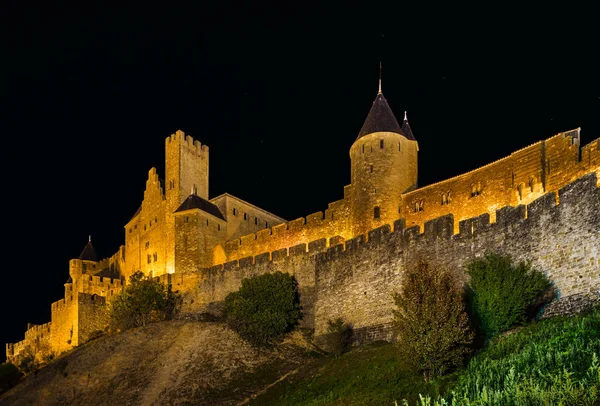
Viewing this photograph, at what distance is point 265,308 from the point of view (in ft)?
112

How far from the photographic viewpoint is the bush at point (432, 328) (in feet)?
69.4

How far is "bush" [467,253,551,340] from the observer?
2383 cm

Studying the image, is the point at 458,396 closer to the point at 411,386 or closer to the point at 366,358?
the point at 411,386

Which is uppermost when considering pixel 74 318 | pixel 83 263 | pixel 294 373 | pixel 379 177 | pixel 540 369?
pixel 379 177

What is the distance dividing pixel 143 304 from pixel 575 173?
23319 millimetres

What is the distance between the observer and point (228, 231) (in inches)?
1935

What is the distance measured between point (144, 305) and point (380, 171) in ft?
47.5

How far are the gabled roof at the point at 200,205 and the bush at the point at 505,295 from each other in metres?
25.8

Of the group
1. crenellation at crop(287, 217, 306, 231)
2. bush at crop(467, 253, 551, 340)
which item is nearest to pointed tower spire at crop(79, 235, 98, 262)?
crenellation at crop(287, 217, 306, 231)

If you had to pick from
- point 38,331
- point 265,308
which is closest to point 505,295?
point 265,308

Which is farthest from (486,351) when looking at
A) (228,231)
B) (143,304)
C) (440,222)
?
(228,231)

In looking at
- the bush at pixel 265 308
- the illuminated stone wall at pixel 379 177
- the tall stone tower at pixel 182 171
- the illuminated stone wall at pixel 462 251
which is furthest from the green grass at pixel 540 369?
the tall stone tower at pixel 182 171

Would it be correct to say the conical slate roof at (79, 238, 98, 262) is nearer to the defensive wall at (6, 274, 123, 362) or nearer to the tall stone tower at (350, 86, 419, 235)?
the defensive wall at (6, 274, 123, 362)

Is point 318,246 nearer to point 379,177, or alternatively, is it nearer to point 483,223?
point 379,177
